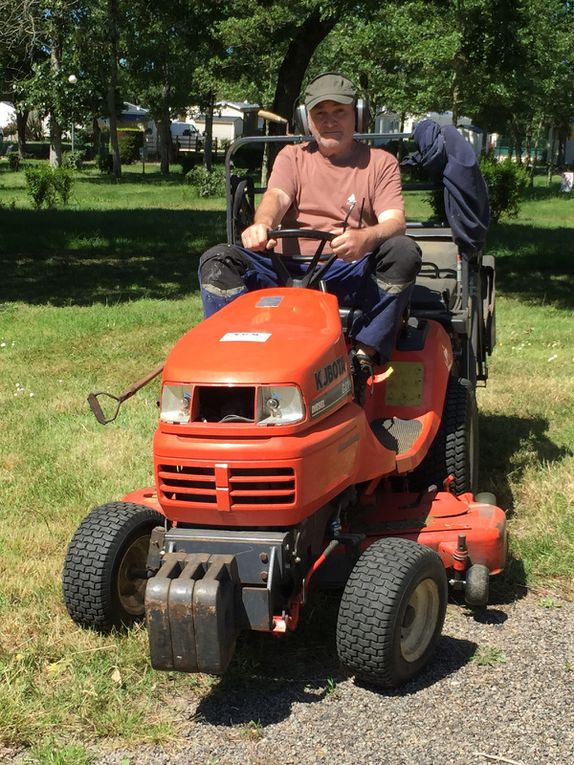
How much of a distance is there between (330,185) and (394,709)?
2203 millimetres

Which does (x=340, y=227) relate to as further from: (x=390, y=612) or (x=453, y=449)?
(x=390, y=612)

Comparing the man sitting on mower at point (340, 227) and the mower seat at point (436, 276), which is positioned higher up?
the man sitting on mower at point (340, 227)

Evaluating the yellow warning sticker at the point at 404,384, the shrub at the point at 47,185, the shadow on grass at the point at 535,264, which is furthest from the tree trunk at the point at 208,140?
the yellow warning sticker at the point at 404,384

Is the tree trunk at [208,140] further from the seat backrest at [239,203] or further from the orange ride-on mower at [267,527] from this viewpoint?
the orange ride-on mower at [267,527]

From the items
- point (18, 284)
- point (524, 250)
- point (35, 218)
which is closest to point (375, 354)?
point (18, 284)

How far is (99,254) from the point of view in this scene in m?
15.2

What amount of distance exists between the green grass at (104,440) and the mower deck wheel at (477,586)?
0.53m

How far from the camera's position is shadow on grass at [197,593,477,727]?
328 cm

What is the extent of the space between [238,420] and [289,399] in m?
0.17

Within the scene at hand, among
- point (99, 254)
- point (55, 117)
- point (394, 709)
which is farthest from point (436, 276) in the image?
point (55, 117)

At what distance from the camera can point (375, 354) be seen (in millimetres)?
3977

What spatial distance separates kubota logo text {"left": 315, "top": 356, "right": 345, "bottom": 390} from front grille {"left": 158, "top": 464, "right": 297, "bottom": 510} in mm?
324

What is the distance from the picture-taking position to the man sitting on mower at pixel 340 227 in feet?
12.9

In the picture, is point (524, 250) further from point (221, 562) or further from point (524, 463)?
point (221, 562)
